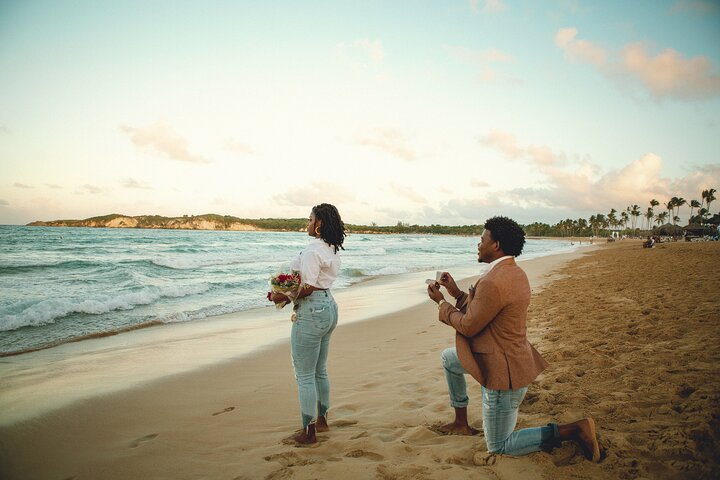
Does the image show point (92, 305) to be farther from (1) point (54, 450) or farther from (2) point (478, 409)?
(2) point (478, 409)

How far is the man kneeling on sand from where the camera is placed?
270 cm

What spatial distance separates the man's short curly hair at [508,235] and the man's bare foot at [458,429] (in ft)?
5.71

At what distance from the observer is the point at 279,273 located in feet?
11.3

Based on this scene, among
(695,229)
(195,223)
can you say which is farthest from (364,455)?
(195,223)

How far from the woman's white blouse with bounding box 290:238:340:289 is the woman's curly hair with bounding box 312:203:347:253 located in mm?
66

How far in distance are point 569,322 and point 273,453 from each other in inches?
251

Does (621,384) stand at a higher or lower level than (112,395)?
higher

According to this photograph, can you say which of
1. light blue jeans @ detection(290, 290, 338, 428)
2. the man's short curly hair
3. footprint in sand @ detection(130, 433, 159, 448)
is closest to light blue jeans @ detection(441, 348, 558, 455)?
the man's short curly hair

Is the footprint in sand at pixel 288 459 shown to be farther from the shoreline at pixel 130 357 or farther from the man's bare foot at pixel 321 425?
the shoreline at pixel 130 357

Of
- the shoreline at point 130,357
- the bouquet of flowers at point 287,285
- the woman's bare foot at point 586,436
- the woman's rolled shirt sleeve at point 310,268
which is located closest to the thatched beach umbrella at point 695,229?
the shoreline at point 130,357

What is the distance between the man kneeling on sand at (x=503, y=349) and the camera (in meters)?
2.70

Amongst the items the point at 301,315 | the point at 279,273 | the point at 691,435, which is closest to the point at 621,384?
the point at 691,435

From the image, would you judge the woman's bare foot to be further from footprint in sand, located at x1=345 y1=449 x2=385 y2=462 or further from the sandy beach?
footprint in sand, located at x1=345 y1=449 x2=385 y2=462

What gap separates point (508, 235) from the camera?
2885 millimetres
